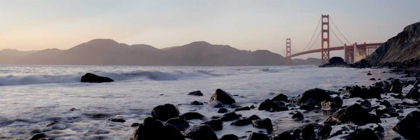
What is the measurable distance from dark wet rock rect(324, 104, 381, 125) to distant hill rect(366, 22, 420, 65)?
1255 inches

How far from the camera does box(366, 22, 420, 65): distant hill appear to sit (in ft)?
106

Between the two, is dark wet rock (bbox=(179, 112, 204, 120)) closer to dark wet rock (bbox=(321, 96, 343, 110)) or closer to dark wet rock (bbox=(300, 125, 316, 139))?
dark wet rock (bbox=(300, 125, 316, 139))

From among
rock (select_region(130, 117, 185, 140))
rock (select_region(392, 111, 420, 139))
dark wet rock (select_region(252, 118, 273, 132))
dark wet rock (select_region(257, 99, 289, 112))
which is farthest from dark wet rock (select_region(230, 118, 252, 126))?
rock (select_region(392, 111, 420, 139))

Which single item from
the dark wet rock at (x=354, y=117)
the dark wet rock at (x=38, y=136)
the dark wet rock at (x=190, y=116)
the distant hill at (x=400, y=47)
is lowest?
the dark wet rock at (x=190, y=116)

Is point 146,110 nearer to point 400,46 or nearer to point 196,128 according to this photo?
point 196,128

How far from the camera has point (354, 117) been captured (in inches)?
117

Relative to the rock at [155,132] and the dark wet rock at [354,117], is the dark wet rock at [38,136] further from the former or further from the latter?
the dark wet rock at [354,117]

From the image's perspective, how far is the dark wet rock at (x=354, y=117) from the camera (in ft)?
9.60

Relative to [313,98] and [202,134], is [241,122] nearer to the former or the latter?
[202,134]

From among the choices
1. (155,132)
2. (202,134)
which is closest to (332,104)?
(202,134)

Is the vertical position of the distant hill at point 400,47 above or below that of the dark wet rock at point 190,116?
above

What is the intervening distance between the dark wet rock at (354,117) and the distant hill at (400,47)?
31.9m

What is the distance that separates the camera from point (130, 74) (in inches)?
688

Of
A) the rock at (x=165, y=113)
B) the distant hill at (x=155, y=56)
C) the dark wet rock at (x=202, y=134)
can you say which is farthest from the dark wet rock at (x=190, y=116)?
the distant hill at (x=155, y=56)
